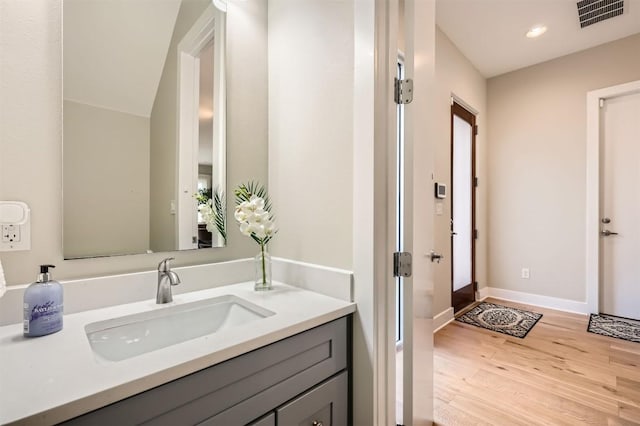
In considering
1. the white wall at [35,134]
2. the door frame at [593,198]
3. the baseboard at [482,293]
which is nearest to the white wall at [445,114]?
the baseboard at [482,293]

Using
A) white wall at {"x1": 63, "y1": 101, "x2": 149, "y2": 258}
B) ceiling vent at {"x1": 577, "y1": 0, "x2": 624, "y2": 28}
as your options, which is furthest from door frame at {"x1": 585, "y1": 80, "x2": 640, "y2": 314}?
white wall at {"x1": 63, "y1": 101, "x2": 149, "y2": 258}

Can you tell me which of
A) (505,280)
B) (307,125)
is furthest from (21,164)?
(505,280)

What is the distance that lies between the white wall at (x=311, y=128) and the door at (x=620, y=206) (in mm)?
3391

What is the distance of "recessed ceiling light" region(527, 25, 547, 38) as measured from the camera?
2.70 meters

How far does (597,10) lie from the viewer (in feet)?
8.06

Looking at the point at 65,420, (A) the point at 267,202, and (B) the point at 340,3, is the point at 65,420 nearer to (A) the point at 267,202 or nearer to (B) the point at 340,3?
(A) the point at 267,202

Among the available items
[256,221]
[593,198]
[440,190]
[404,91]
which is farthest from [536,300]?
[256,221]

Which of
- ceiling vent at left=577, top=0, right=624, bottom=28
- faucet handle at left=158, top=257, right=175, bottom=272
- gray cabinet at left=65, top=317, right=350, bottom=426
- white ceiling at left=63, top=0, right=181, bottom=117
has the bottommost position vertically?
gray cabinet at left=65, top=317, right=350, bottom=426

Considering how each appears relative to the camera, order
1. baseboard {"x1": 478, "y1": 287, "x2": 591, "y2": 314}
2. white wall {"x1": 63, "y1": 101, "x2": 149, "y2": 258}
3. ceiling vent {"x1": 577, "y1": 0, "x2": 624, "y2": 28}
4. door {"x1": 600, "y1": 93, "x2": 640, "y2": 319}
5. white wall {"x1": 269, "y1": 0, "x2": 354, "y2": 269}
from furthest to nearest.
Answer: baseboard {"x1": 478, "y1": 287, "x2": 591, "y2": 314}, door {"x1": 600, "y1": 93, "x2": 640, "y2": 319}, ceiling vent {"x1": 577, "y1": 0, "x2": 624, "y2": 28}, white wall {"x1": 269, "y1": 0, "x2": 354, "y2": 269}, white wall {"x1": 63, "y1": 101, "x2": 149, "y2": 258}

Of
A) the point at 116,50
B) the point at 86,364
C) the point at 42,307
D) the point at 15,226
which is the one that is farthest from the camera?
the point at 116,50

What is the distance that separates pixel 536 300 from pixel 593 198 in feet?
4.13

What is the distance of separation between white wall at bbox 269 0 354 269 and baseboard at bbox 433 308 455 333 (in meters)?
1.95

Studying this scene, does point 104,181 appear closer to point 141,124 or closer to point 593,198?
point 141,124

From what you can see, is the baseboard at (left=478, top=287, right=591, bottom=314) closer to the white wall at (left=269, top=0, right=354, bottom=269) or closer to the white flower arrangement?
the white wall at (left=269, top=0, right=354, bottom=269)
